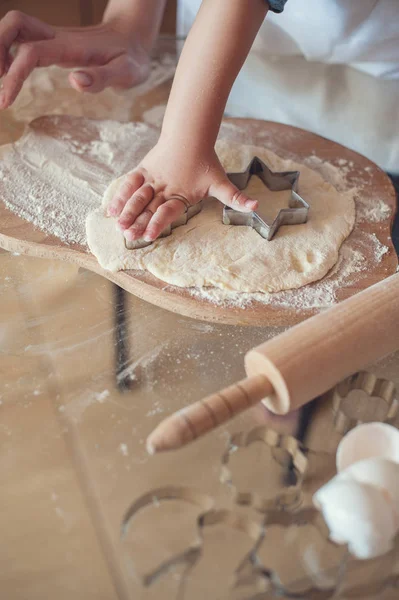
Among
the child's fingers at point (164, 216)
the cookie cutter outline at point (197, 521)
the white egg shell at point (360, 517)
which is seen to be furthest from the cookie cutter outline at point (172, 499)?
the child's fingers at point (164, 216)

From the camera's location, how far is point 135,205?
86 centimetres

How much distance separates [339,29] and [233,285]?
1.87 ft

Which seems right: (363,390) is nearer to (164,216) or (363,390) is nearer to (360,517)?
(360,517)

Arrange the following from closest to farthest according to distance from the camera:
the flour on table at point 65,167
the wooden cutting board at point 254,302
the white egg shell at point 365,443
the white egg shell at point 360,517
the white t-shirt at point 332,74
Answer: the white egg shell at point 360,517
the white egg shell at point 365,443
the wooden cutting board at point 254,302
the flour on table at point 65,167
the white t-shirt at point 332,74

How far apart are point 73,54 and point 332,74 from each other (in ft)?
1.69

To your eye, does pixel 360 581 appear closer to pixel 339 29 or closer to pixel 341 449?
pixel 341 449

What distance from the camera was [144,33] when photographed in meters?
1.27

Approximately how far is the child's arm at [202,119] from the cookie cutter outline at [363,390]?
305mm

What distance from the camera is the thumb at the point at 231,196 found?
853 mm

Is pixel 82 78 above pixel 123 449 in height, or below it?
above

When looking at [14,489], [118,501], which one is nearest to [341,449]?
[118,501]

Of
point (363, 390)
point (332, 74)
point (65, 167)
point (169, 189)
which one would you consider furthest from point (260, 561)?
point (332, 74)

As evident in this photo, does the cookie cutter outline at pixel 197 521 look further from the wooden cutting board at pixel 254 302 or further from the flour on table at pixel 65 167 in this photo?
the flour on table at pixel 65 167

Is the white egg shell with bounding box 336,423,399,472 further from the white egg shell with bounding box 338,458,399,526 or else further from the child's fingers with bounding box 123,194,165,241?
the child's fingers with bounding box 123,194,165,241
